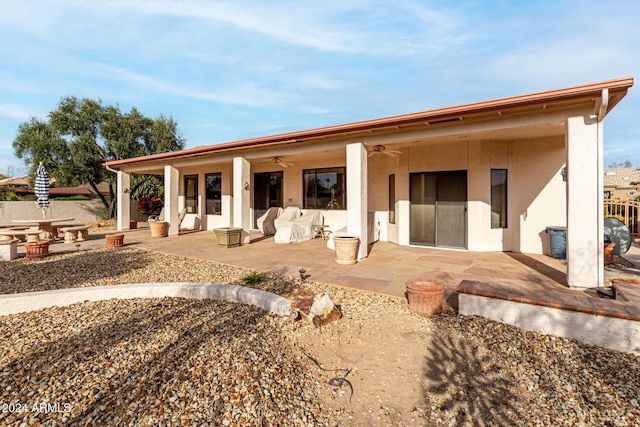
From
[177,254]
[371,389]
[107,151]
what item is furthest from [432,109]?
[107,151]

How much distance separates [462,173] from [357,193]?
319 centimetres

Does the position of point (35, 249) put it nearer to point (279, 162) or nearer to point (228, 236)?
point (228, 236)

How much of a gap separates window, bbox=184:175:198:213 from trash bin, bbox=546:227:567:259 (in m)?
13.8

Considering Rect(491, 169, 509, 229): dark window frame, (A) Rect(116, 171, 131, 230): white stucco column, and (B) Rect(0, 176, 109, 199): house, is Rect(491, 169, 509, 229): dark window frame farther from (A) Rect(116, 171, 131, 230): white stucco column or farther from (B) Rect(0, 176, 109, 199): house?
(B) Rect(0, 176, 109, 199): house

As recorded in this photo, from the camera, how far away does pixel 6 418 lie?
2.04m

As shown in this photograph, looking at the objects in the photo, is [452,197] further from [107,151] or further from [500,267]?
[107,151]

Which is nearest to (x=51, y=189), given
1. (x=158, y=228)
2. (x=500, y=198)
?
(x=158, y=228)

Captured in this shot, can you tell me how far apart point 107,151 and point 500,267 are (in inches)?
802

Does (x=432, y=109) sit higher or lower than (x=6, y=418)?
higher

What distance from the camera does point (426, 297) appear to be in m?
3.63

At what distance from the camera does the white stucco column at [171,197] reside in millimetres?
11234

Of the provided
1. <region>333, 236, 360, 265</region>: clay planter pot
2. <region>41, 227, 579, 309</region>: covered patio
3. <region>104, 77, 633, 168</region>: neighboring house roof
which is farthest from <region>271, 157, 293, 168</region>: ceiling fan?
<region>333, 236, 360, 265</region>: clay planter pot

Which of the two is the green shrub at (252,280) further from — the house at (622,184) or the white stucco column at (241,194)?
the house at (622,184)

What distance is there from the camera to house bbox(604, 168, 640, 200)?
18938 millimetres
